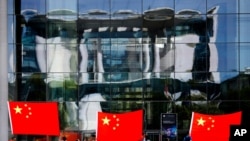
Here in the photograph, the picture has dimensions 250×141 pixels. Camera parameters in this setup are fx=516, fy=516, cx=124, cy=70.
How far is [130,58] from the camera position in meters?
28.0

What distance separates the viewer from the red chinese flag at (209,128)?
20516mm

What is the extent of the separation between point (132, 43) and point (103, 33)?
1665 mm

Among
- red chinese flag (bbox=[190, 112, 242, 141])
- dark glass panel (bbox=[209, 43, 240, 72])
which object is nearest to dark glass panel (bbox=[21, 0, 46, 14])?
dark glass panel (bbox=[209, 43, 240, 72])

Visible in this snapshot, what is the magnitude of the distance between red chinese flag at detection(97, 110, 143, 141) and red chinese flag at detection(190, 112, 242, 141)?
2270 millimetres

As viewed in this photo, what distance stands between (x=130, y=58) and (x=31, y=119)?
8006 mm

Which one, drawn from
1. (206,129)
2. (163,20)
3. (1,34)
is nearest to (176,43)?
(163,20)

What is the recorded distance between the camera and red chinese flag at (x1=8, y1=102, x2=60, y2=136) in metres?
21.9

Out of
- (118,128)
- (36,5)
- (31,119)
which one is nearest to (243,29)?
(118,128)

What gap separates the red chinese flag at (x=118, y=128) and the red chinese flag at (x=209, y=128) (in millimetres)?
2270

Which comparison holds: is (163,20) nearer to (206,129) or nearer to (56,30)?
(56,30)

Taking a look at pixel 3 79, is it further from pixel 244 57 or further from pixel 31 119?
pixel 244 57

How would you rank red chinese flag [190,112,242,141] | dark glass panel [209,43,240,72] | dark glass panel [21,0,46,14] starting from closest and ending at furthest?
red chinese flag [190,112,242,141] → dark glass panel [209,43,240,72] → dark glass panel [21,0,46,14]

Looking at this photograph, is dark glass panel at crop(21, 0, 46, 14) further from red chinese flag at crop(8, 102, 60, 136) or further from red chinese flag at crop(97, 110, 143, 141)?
red chinese flag at crop(97, 110, 143, 141)

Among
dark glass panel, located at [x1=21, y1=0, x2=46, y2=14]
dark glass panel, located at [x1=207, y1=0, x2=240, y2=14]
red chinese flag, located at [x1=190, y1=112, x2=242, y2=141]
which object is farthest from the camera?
dark glass panel, located at [x1=21, y1=0, x2=46, y2=14]
